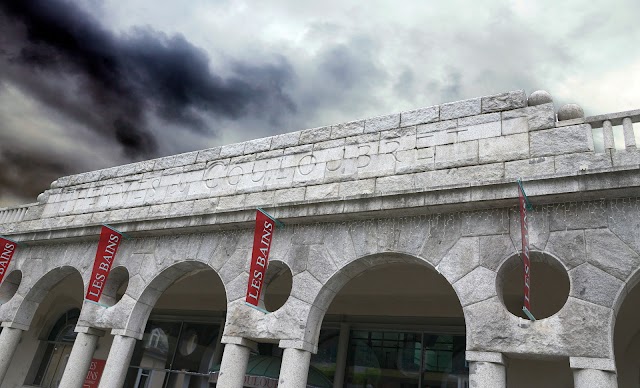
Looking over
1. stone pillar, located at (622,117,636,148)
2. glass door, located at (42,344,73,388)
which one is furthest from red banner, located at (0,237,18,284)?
stone pillar, located at (622,117,636,148)

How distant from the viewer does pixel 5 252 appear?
11.2 m

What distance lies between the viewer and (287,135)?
8.72 m

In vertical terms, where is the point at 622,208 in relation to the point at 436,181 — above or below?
below

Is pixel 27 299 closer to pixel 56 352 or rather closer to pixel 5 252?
pixel 5 252

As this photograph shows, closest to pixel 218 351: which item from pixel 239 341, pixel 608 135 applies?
pixel 239 341

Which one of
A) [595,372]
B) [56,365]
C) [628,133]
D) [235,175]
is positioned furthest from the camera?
[56,365]

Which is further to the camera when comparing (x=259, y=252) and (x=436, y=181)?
(x=259, y=252)

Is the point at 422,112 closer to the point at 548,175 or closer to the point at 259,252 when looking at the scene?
the point at 548,175

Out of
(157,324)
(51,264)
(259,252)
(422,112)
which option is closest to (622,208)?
(422,112)

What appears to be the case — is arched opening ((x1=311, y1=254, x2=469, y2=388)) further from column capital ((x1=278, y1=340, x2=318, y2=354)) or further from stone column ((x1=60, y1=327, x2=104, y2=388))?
stone column ((x1=60, y1=327, x2=104, y2=388))

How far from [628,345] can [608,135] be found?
12.0ft

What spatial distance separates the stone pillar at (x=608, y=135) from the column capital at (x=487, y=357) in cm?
272

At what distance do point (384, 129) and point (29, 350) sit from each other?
1244cm

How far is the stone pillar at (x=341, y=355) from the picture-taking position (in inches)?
377
